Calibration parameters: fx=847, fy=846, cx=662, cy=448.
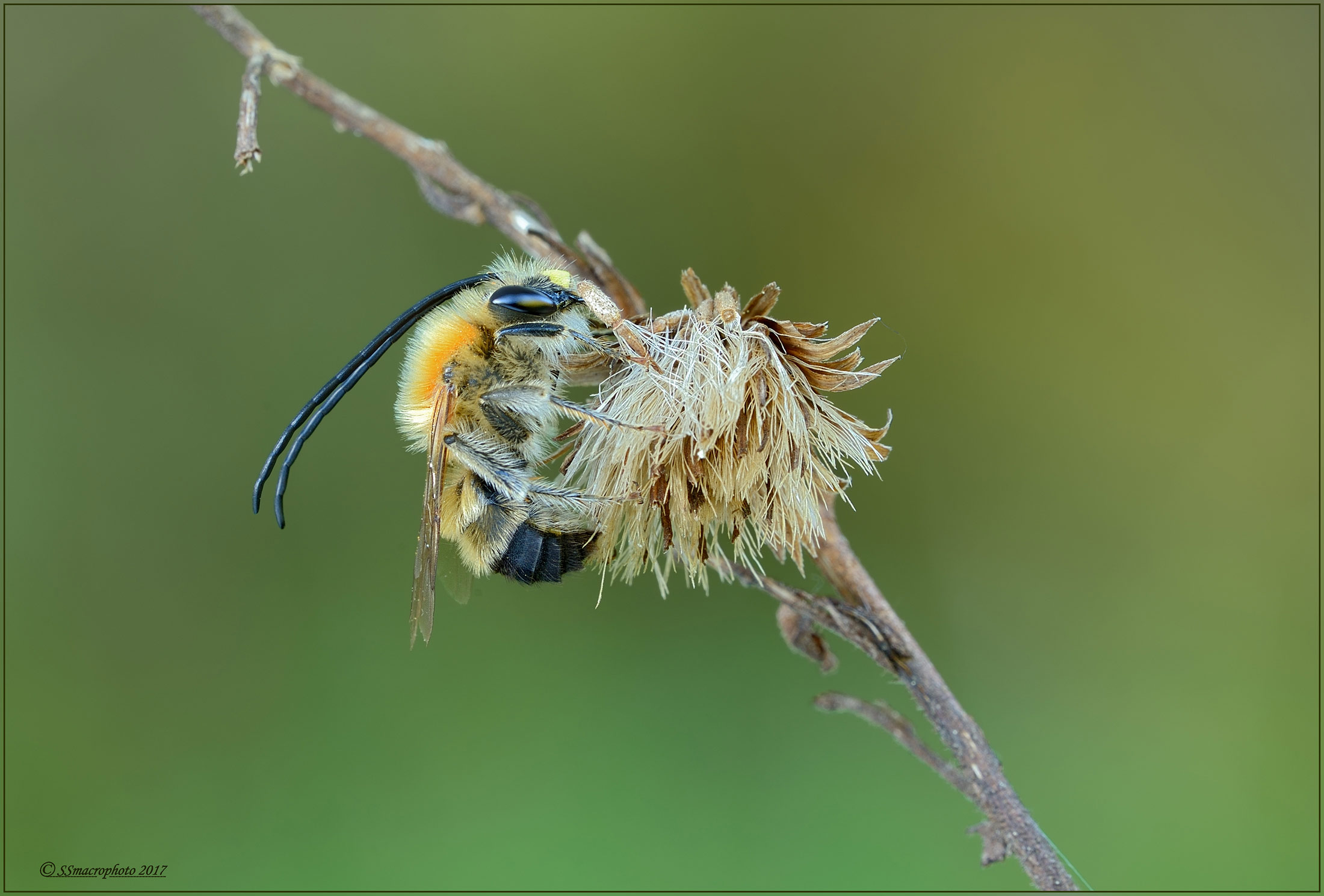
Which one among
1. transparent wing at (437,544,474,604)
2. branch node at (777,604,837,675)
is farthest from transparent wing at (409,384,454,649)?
branch node at (777,604,837,675)

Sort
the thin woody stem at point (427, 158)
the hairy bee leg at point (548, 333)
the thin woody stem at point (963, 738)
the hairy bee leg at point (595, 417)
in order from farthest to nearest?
1. the thin woody stem at point (427, 158)
2. the hairy bee leg at point (548, 333)
3. the hairy bee leg at point (595, 417)
4. the thin woody stem at point (963, 738)

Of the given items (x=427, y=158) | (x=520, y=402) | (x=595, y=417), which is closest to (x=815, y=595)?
(x=595, y=417)

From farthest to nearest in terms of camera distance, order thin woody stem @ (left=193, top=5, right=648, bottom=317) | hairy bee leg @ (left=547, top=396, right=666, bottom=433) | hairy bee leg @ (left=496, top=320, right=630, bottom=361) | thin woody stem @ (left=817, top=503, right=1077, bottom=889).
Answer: thin woody stem @ (left=193, top=5, right=648, bottom=317) < hairy bee leg @ (left=496, top=320, right=630, bottom=361) < hairy bee leg @ (left=547, top=396, right=666, bottom=433) < thin woody stem @ (left=817, top=503, right=1077, bottom=889)

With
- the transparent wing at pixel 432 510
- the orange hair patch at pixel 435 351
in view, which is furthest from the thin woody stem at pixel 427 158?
the transparent wing at pixel 432 510

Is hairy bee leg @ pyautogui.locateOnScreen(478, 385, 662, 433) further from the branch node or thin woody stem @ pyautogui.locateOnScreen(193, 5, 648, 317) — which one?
the branch node

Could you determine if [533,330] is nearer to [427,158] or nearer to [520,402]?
[520,402]

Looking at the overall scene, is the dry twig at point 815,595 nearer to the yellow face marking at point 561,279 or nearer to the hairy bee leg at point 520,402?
the yellow face marking at point 561,279
